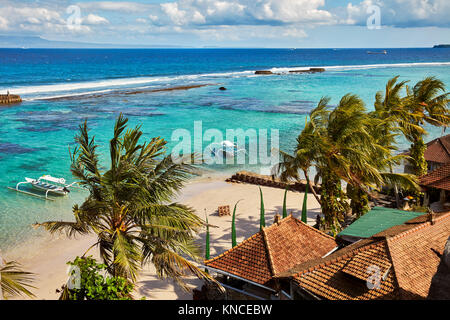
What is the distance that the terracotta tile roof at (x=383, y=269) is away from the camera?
27.9 ft

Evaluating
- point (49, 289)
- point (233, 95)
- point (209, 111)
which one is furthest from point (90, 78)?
point (49, 289)

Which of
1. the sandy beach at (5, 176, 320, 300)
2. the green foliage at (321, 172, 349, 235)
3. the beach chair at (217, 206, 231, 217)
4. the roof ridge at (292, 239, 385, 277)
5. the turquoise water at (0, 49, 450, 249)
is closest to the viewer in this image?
the roof ridge at (292, 239, 385, 277)

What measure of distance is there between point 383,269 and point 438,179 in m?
9.44

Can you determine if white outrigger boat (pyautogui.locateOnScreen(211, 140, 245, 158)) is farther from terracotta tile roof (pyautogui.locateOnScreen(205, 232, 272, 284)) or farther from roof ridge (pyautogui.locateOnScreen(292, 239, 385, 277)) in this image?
roof ridge (pyautogui.locateOnScreen(292, 239, 385, 277))

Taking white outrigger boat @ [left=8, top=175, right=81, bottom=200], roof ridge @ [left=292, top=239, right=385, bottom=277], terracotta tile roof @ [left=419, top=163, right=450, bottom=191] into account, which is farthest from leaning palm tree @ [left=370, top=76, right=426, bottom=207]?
white outrigger boat @ [left=8, top=175, right=81, bottom=200]

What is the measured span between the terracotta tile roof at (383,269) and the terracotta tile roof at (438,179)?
21.7 feet

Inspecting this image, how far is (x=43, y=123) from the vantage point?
140ft

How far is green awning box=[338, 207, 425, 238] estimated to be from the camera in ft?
39.7

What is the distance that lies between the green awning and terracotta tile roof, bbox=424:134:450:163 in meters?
8.18

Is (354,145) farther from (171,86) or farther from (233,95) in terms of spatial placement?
(171,86)

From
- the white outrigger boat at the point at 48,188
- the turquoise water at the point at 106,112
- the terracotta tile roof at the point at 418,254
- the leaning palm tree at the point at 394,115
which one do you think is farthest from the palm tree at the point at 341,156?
the white outrigger boat at the point at 48,188

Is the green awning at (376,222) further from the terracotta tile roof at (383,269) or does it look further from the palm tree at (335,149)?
the terracotta tile roof at (383,269)

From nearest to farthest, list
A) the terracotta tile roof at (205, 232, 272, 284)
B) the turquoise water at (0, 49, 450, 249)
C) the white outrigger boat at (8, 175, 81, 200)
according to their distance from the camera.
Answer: the terracotta tile roof at (205, 232, 272, 284), the white outrigger boat at (8, 175, 81, 200), the turquoise water at (0, 49, 450, 249)
